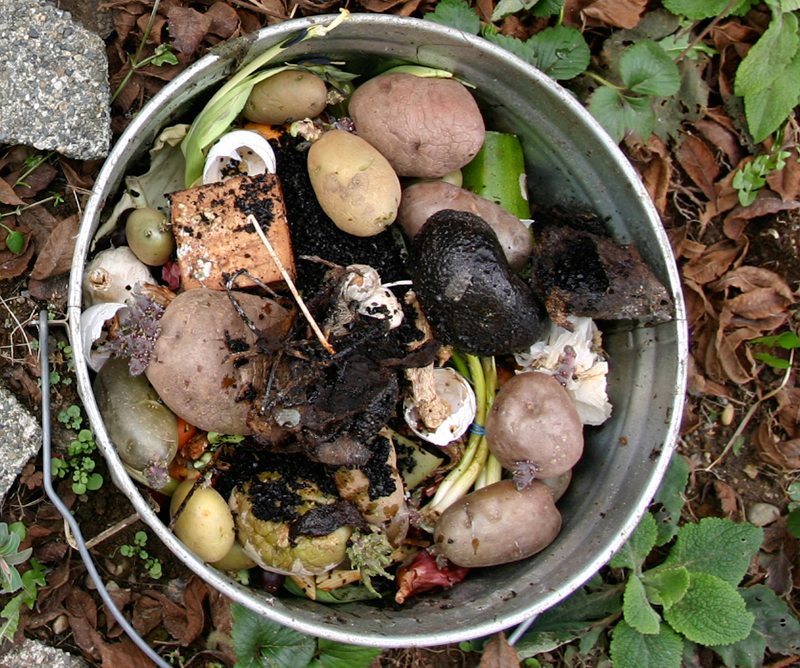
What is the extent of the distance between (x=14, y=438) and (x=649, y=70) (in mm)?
1682

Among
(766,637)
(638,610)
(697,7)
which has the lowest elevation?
(766,637)

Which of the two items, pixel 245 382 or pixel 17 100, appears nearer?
pixel 245 382

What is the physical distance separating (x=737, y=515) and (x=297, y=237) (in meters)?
1.40

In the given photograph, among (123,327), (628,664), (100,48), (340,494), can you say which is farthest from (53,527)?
(628,664)

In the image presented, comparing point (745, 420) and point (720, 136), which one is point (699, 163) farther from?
point (745, 420)

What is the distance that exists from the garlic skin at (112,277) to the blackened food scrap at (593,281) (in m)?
0.84

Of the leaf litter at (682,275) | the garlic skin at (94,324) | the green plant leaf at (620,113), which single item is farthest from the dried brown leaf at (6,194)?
the green plant leaf at (620,113)

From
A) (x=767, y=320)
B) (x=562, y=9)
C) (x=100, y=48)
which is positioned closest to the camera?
(x=100, y=48)

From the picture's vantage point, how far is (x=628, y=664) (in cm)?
179

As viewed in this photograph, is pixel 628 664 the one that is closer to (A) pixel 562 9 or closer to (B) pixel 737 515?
(B) pixel 737 515

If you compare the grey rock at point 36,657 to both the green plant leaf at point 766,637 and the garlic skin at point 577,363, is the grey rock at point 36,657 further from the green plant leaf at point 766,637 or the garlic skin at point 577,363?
the green plant leaf at point 766,637

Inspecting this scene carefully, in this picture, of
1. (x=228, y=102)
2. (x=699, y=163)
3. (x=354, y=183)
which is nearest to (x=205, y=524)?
(x=354, y=183)

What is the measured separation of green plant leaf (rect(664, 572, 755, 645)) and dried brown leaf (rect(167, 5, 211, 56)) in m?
1.70

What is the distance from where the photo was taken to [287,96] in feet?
5.14
